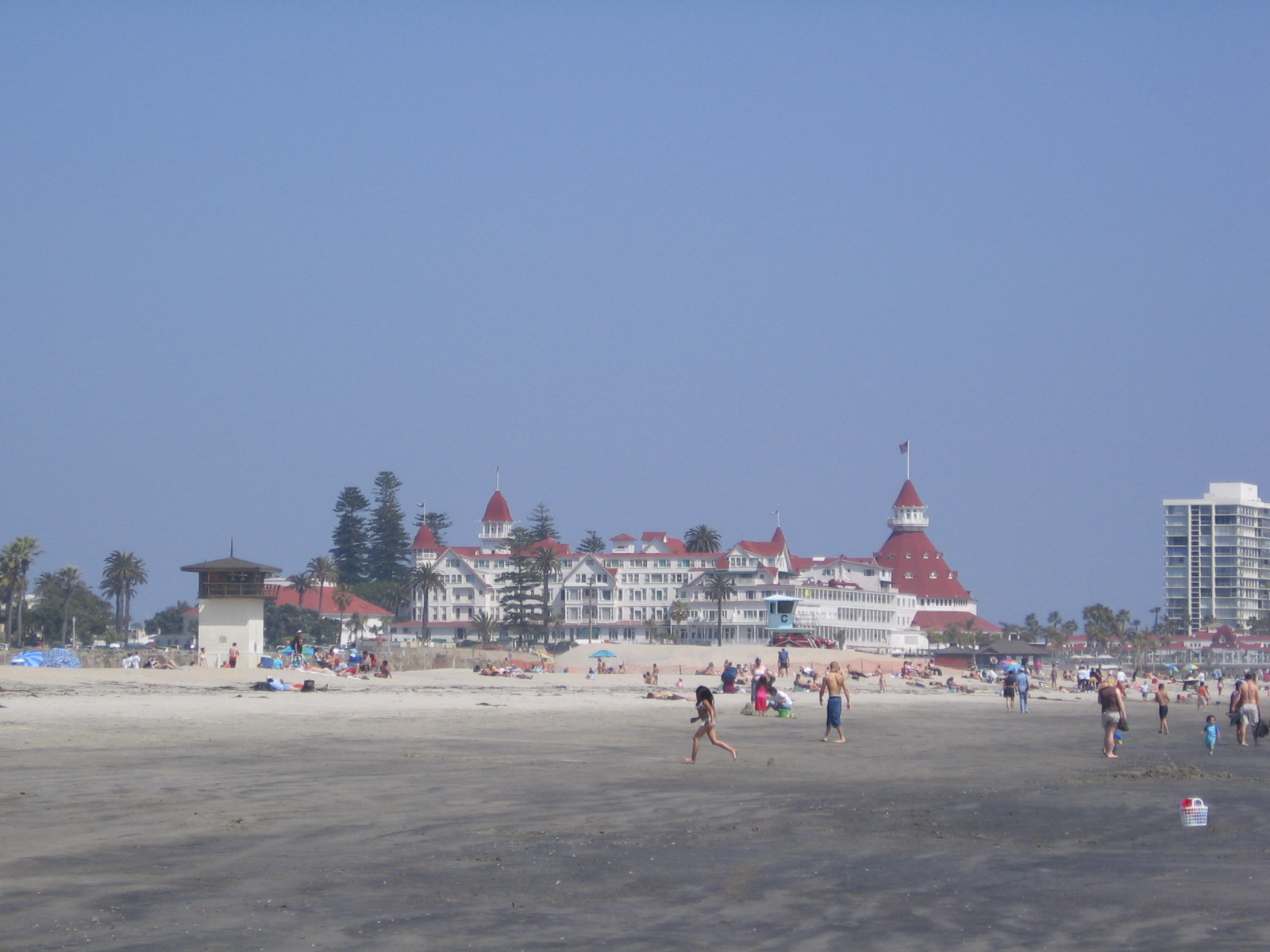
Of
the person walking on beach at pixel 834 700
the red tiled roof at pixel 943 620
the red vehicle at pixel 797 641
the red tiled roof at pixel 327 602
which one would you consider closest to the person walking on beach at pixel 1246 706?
the person walking on beach at pixel 834 700

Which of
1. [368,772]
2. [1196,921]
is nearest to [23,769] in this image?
[368,772]

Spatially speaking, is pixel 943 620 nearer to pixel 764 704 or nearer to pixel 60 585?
pixel 60 585

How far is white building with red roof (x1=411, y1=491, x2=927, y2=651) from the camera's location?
112 meters

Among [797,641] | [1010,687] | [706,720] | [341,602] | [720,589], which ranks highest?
[706,720]

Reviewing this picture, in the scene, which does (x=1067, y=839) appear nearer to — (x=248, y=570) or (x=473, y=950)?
(x=473, y=950)

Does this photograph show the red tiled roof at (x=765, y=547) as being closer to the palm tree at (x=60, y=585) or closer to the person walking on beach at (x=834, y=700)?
the palm tree at (x=60, y=585)

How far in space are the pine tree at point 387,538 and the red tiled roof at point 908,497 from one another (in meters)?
52.0

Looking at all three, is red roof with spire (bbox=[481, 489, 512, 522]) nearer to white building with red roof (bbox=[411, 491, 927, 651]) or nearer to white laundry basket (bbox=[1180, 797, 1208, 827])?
white building with red roof (bbox=[411, 491, 927, 651])

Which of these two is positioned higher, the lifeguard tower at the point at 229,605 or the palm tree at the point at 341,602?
the lifeguard tower at the point at 229,605

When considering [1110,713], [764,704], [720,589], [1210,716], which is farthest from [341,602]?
[1110,713]

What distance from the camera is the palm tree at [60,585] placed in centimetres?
10231

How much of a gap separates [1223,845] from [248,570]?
125ft

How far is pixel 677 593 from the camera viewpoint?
11538 centimetres

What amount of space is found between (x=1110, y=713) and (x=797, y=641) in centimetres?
6932
